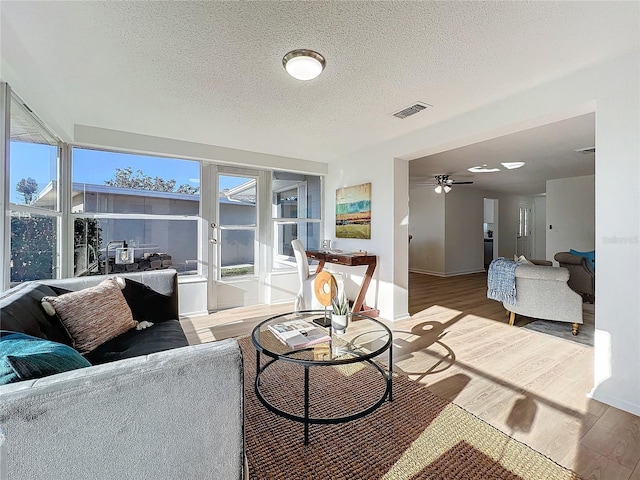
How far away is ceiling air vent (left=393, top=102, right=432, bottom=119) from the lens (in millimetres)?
2656

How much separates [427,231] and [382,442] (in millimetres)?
6686

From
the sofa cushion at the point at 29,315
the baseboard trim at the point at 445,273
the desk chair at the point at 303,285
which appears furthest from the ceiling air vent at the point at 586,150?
the sofa cushion at the point at 29,315

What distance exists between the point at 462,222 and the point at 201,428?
786 cm

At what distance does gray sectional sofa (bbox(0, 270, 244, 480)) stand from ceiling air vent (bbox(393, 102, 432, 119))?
2.58 meters

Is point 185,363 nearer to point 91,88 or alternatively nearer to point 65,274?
point 91,88

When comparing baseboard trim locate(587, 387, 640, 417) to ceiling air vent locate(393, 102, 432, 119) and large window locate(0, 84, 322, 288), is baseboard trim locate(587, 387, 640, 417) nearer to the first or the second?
ceiling air vent locate(393, 102, 432, 119)

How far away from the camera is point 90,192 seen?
3355 mm

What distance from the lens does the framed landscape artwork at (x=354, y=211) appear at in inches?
158

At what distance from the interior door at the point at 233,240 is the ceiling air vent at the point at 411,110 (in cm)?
235

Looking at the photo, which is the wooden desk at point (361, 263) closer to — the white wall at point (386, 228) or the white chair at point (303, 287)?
the white wall at point (386, 228)

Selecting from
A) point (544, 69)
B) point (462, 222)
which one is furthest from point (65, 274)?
point (462, 222)

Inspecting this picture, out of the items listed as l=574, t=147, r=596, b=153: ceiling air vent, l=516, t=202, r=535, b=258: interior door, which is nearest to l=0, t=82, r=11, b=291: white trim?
l=574, t=147, r=596, b=153: ceiling air vent

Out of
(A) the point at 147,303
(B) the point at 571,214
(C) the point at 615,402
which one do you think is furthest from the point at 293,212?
(B) the point at 571,214

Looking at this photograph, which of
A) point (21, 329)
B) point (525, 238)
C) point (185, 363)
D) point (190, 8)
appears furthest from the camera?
point (525, 238)
